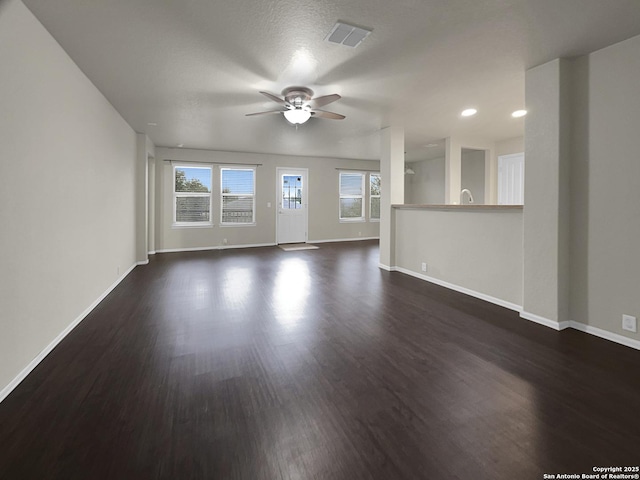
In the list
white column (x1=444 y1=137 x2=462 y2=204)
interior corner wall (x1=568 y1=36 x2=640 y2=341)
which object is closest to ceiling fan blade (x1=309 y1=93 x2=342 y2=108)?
interior corner wall (x1=568 y1=36 x2=640 y2=341)

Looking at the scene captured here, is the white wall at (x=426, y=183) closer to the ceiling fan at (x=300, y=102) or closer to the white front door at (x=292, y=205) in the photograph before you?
the white front door at (x=292, y=205)

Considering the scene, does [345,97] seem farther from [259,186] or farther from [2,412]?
[259,186]

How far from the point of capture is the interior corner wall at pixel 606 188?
254 cm

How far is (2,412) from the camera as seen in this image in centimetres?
173

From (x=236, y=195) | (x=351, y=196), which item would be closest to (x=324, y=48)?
(x=236, y=195)

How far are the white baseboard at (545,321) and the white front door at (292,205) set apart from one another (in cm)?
623

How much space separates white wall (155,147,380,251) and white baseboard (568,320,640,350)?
662 centimetres

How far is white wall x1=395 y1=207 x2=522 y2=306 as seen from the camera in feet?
11.4

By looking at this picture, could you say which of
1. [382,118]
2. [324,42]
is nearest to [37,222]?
[324,42]

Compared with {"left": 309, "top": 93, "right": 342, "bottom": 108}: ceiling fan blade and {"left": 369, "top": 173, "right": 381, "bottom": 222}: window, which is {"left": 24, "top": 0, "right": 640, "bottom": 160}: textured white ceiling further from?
{"left": 369, "top": 173, "right": 381, "bottom": 222}: window

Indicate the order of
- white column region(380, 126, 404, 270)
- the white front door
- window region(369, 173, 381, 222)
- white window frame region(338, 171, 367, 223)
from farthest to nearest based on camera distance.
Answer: window region(369, 173, 381, 222) < white window frame region(338, 171, 367, 223) < the white front door < white column region(380, 126, 404, 270)

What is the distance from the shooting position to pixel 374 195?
384 inches

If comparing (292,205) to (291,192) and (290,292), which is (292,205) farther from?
(290,292)

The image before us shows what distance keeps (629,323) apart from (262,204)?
7.12 meters
